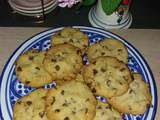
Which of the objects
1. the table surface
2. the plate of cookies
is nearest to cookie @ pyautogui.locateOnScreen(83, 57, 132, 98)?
the plate of cookies

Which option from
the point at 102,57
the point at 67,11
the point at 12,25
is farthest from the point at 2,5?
the point at 102,57

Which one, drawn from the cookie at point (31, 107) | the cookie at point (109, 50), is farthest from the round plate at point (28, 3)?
the cookie at point (31, 107)

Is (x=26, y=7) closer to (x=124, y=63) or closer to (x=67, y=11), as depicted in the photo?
(x=67, y=11)

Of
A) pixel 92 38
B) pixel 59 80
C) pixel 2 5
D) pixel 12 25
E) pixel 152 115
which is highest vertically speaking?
pixel 2 5

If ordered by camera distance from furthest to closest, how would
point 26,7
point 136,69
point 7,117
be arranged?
point 26,7
point 136,69
point 7,117

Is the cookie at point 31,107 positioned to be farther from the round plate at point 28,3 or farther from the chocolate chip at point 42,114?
the round plate at point 28,3

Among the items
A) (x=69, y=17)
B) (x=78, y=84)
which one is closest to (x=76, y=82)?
(x=78, y=84)

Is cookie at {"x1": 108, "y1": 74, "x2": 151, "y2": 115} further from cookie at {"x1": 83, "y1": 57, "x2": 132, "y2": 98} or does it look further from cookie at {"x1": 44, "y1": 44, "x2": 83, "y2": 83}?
cookie at {"x1": 44, "y1": 44, "x2": 83, "y2": 83}
